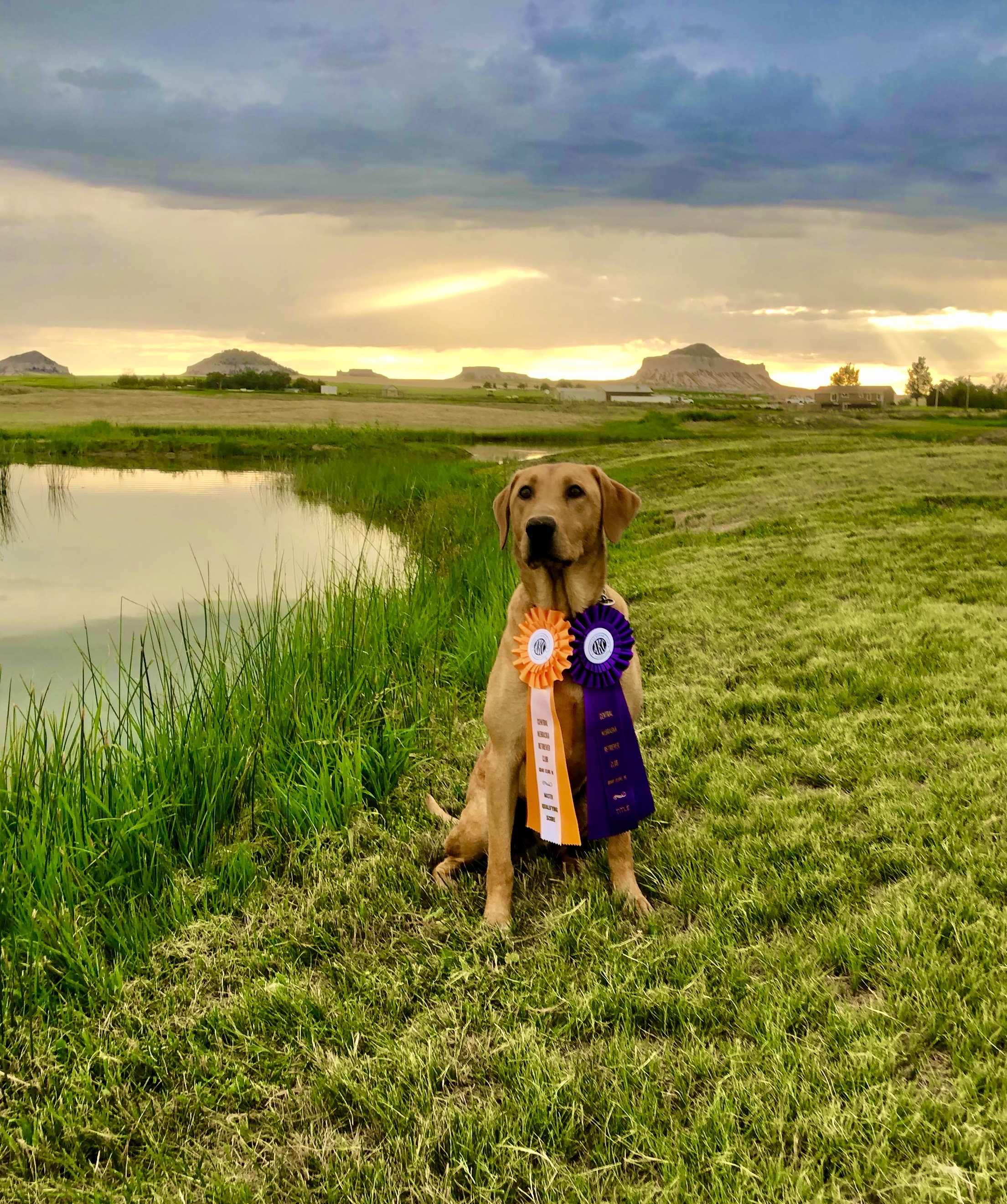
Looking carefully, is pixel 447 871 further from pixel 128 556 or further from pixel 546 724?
pixel 128 556

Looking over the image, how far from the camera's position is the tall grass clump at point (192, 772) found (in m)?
3.50

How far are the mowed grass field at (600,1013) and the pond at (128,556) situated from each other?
260 centimetres

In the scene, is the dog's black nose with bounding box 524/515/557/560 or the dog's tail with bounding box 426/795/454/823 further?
the dog's tail with bounding box 426/795/454/823

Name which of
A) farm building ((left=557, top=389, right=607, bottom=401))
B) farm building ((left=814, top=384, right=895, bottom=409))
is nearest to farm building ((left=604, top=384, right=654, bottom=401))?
farm building ((left=557, top=389, right=607, bottom=401))

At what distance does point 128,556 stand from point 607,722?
43.8ft

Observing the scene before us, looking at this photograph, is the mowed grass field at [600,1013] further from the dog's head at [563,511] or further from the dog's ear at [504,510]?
the dog's ear at [504,510]

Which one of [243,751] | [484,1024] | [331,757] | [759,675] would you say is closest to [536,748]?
[484,1024]

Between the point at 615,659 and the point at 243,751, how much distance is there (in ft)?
8.23

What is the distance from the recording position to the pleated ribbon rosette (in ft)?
10.1

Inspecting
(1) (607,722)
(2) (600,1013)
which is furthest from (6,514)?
(2) (600,1013)

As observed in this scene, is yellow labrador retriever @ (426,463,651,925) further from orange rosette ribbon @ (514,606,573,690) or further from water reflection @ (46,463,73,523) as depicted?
water reflection @ (46,463,73,523)

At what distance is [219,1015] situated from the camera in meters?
2.96

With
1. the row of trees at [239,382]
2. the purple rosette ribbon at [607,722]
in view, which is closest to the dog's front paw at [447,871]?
the purple rosette ribbon at [607,722]

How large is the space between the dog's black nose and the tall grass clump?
78.3 inches
